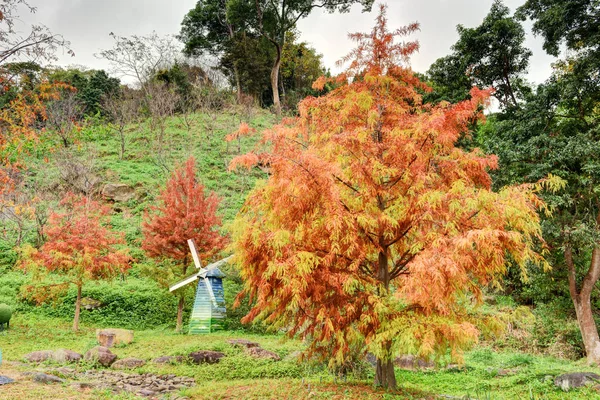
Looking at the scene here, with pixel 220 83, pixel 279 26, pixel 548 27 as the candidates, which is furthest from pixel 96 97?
pixel 548 27

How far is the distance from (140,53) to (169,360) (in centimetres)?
2617

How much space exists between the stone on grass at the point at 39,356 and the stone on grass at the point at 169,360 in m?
2.45

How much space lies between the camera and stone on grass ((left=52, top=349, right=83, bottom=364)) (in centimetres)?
1034

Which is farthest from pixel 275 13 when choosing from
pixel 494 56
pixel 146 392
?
pixel 146 392

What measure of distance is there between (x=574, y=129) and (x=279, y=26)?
26.6 metres

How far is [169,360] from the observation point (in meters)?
11.2

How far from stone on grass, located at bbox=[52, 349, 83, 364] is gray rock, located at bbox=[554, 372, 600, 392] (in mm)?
10655

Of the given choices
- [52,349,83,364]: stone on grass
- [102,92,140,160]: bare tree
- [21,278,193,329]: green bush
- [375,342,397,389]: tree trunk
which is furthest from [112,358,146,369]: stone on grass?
[102,92,140,160]: bare tree

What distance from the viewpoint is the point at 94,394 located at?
24.1 feet

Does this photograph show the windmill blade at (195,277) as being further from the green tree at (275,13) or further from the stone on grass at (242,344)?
the green tree at (275,13)

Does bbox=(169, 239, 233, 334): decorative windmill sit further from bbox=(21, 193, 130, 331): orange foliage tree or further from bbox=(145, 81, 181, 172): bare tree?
bbox=(145, 81, 181, 172): bare tree

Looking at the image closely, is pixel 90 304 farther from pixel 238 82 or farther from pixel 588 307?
pixel 238 82

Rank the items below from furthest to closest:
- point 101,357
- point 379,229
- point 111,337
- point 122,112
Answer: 1. point 122,112
2. point 111,337
3. point 101,357
4. point 379,229

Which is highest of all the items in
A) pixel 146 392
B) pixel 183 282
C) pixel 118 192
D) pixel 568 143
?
pixel 118 192
